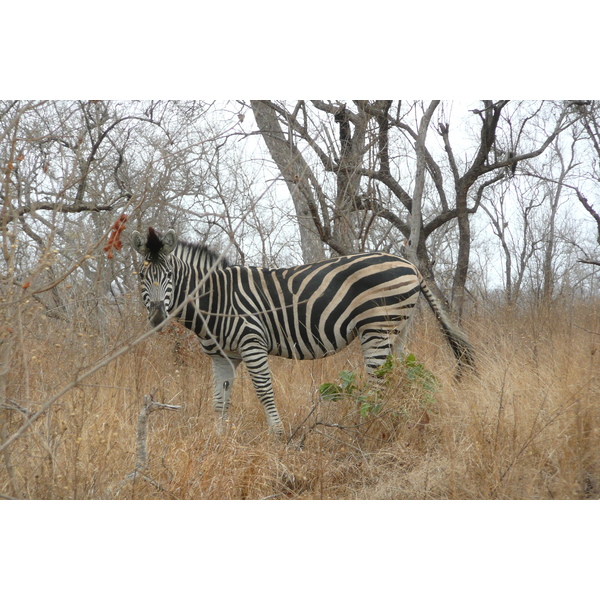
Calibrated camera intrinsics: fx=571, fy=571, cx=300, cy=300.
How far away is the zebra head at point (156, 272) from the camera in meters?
3.82

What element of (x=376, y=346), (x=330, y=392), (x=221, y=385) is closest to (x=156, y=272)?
(x=221, y=385)

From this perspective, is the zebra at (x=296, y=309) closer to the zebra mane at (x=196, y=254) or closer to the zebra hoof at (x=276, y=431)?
the zebra mane at (x=196, y=254)

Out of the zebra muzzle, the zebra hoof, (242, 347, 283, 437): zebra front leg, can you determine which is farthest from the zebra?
the zebra muzzle

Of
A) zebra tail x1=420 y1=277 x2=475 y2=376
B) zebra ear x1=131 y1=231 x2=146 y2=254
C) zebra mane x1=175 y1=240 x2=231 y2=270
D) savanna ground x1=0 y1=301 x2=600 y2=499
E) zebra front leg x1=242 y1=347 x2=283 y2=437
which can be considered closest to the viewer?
savanna ground x1=0 y1=301 x2=600 y2=499

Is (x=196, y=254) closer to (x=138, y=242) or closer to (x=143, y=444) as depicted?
(x=138, y=242)

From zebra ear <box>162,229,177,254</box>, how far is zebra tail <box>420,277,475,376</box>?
1878mm

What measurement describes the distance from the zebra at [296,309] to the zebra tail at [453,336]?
6cm

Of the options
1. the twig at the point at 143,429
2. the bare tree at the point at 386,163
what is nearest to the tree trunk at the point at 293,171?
the bare tree at the point at 386,163

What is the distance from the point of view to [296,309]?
4.27 m

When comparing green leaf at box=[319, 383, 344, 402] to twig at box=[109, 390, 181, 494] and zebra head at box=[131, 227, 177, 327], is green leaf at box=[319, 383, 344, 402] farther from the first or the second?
twig at box=[109, 390, 181, 494]

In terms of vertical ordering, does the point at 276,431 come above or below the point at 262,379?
below

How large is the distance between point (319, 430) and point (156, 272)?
60.0 inches

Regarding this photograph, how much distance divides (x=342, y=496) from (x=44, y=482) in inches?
63.8

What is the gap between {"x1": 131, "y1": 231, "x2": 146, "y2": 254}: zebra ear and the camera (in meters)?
3.77
